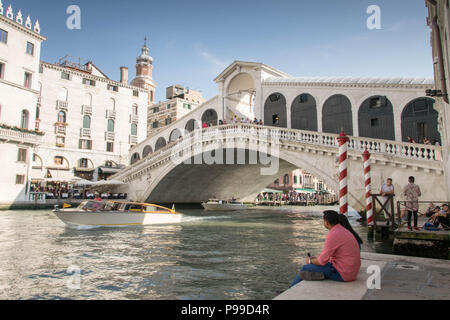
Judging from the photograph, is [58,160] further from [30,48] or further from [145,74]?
[145,74]

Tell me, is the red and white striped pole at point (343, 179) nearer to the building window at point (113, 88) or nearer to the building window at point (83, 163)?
the building window at point (83, 163)

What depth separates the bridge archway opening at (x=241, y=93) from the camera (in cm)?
2444

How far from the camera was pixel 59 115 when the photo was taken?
3170 cm

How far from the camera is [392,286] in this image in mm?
3330

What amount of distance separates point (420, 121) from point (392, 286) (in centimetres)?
1419

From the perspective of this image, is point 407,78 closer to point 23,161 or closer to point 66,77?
point 23,161

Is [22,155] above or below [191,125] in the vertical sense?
below

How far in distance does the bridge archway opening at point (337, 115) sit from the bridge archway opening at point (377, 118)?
2.12ft

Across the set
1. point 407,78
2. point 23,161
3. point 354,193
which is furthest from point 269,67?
point 23,161

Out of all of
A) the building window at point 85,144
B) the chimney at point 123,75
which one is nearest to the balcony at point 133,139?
the building window at point 85,144

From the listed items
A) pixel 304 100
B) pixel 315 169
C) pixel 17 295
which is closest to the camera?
pixel 17 295

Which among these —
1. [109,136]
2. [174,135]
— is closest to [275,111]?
[174,135]
